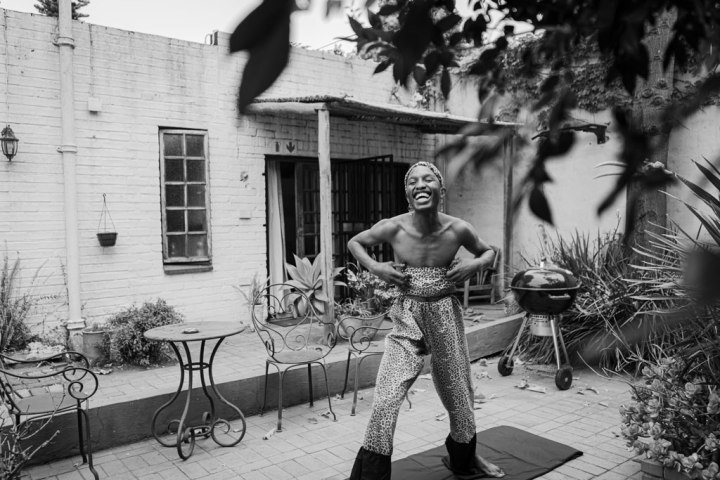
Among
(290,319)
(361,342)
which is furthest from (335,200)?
(361,342)

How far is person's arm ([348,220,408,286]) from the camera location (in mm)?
3594

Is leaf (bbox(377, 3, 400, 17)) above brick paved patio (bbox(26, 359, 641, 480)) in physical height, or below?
above

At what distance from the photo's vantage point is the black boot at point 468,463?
144 inches

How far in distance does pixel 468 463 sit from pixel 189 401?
2.07 metres

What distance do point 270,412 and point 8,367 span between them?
2.73 m

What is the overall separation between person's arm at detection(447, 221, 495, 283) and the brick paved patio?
4.82 feet

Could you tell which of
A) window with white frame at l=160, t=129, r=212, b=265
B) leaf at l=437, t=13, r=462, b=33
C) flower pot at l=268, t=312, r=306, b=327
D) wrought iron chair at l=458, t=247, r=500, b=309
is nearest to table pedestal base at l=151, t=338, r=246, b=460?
window with white frame at l=160, t=129, r=212, b=265

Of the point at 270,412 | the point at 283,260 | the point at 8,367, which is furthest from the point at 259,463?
the point at 283,260

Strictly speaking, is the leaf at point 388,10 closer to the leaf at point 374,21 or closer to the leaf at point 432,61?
the leaf at point 374,21

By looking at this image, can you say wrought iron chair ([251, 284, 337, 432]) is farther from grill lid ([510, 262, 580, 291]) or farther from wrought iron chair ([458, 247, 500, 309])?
wrought iron chair ([458, 247, 500, 309])

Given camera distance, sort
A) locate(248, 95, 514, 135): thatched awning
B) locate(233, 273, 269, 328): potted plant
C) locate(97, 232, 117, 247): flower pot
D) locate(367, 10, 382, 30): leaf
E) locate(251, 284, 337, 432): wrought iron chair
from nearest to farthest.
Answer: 1. locate(367, 10, 382, 30): leaf
2. locate(251, 284, 337, 432): wrought iron chair
3. locate(97, 232, 117, 247): flower pot
4. locate(248, 95, 514, 135): thatched awning
5. locate(233, 273, 269, 328): potted plant

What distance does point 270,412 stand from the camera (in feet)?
16.6

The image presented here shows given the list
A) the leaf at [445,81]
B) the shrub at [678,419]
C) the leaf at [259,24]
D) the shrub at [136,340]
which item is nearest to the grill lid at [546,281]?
the shrub at [678,419]

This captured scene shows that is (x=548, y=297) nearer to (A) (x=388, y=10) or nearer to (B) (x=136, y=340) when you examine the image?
(B) (x=136, y=340)
